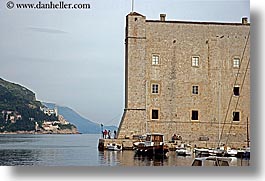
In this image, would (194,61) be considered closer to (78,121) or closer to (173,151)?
(173,151)

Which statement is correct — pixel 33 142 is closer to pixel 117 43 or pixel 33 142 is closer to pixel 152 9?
pixel 117 43

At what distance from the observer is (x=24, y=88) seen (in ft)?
19.9

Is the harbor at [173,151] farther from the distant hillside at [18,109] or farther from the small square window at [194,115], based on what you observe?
the distant hillside at [18,109]

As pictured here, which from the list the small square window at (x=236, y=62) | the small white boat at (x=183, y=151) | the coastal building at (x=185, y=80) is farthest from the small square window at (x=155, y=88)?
the small square window at (x=236, y=62)

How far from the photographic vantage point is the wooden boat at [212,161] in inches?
238

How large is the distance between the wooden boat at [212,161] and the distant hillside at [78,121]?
1021 millimetres

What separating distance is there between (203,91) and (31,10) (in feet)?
6.76

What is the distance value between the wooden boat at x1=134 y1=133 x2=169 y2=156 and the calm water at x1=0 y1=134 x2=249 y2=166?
0.11 meters

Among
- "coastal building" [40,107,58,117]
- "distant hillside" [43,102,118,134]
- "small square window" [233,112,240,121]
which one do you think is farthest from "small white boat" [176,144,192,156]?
"coastal building" [40,107,58,117]

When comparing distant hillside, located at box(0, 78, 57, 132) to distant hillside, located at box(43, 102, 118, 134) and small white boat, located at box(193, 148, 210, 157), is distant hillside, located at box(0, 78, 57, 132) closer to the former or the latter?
distant hillside, located at box(43, 102, 118, 134)

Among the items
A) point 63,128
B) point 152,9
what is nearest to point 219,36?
point 152,9

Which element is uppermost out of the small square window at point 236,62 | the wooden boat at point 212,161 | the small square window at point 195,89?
the small square window at point 236,62

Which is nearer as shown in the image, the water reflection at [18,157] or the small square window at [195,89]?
the water reflection at [18,157]

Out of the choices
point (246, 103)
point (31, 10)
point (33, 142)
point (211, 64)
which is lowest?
point (33, 142)
